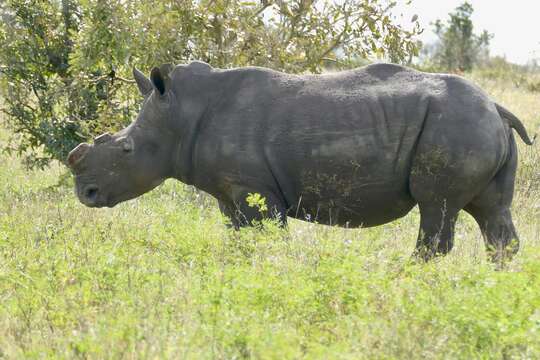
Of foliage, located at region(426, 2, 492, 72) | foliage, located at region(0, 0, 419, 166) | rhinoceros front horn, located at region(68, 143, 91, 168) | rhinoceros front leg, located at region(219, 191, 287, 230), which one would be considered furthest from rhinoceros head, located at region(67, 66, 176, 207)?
foliage, located at region(426, 2, 492, 72)

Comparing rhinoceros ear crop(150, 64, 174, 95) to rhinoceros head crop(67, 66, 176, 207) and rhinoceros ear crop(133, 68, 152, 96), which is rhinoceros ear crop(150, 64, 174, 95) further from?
rhinoceros ear crop(133, 68, 152, 96)

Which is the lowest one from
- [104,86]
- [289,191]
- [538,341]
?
[104,86]

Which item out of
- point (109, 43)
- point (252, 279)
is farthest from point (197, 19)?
point (252, 279)

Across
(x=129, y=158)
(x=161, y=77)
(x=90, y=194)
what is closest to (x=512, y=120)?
(x=161, y=77)

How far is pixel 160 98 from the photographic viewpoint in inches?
314

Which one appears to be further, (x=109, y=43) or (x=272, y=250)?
(x=109, y=43)

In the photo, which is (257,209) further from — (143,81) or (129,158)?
(143,81)

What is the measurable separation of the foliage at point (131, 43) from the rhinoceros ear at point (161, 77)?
232 cm

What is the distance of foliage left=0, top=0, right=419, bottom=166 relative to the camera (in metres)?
10.7

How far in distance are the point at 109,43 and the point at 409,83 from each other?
4241mm

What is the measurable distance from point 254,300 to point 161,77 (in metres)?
2.81

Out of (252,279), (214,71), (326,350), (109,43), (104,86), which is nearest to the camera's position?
(326,350)

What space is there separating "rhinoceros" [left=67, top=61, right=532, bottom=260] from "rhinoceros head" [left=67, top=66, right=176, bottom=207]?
1 cm

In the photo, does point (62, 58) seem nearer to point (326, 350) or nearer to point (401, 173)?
point (401, 173)
